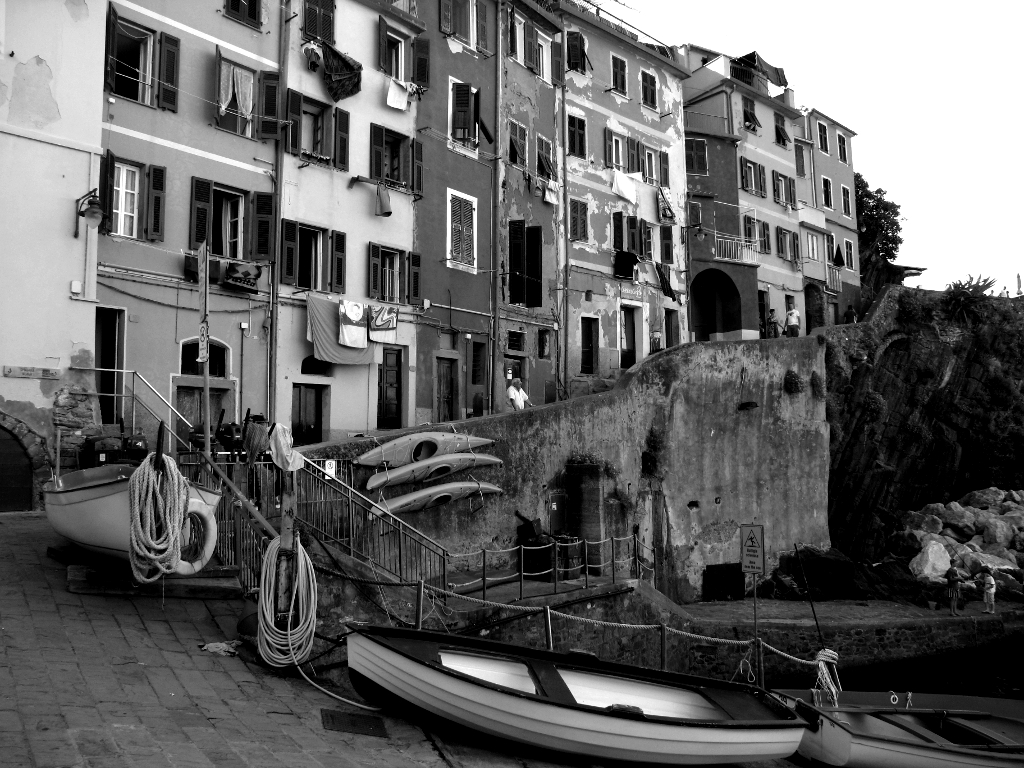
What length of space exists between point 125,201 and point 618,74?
→ 19346 mm

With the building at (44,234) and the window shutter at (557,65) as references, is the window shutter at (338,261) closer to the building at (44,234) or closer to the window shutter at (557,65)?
the building at (44,234)

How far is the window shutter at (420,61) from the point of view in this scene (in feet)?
76.7

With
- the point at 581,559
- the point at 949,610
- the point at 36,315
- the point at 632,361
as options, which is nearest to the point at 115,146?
the point at 36,315

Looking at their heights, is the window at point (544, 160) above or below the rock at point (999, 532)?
above

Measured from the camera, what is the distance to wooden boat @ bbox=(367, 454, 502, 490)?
16.5m

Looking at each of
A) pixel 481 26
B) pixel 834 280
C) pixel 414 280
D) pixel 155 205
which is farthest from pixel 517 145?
pixel 834 280

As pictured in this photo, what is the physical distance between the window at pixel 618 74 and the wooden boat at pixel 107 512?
79.0 ft

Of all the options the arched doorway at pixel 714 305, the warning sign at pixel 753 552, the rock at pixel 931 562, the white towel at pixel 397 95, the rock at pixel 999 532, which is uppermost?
the white towel at pixel 397 95

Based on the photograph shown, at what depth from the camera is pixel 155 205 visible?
57.8 ft

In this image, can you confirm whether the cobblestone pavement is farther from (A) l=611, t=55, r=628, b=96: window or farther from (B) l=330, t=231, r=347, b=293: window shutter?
(A) l=611, t=55, r=628, b=96: window

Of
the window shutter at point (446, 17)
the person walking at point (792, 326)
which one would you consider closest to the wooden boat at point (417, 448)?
the window shutter at point (446, 17)

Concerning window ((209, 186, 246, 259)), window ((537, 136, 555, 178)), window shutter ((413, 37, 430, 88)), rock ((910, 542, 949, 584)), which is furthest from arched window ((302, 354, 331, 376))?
rock ((910, 542, 949, 584))

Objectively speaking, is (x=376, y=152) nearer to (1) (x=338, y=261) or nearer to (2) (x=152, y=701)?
(1) (x=338, y=261)

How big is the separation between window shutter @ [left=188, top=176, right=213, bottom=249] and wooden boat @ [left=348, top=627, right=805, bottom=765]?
11.4 m
